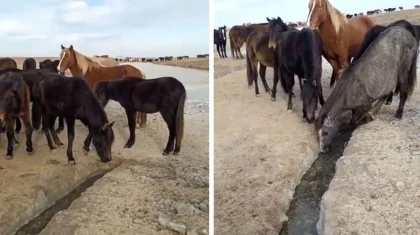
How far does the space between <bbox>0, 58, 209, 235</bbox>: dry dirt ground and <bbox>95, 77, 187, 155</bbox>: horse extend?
20 mm

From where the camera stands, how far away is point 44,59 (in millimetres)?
1307

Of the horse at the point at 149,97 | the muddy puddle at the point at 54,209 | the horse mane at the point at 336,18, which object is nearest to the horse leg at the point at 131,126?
the horse at the point at 149,97

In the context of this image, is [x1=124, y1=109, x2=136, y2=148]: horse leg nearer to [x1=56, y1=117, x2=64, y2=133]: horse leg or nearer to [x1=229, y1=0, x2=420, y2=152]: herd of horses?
[x1=56, y1=117, x2=64, y2=133]: horse leg

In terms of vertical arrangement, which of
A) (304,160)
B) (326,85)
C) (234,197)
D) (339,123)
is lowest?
(234,197)

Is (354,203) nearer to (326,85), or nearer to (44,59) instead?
(326,85)

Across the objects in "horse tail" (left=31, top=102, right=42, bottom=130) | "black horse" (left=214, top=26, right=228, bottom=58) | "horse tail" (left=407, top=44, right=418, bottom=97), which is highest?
"black horse" (left=214, top=26, right=228, bottom=58)

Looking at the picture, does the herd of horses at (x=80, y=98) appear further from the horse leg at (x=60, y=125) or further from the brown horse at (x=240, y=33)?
the brown horse at (x=240, y=33)

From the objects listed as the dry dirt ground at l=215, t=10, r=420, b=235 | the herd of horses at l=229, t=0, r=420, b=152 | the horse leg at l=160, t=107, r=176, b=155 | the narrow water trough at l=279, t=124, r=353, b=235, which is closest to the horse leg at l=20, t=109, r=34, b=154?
the horse leg at l=160, t=107, r=176, b=155

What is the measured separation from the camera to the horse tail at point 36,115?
4.28ft

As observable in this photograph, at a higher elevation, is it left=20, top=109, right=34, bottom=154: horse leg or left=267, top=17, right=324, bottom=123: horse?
left=267, top=17, right=324, bottom=123: horse

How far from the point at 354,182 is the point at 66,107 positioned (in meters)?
0.86

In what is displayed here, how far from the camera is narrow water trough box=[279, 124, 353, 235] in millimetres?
1347

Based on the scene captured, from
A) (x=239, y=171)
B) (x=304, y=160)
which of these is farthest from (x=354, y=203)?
(x=239, y=171)

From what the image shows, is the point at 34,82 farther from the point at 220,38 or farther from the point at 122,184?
the point at 220,38
